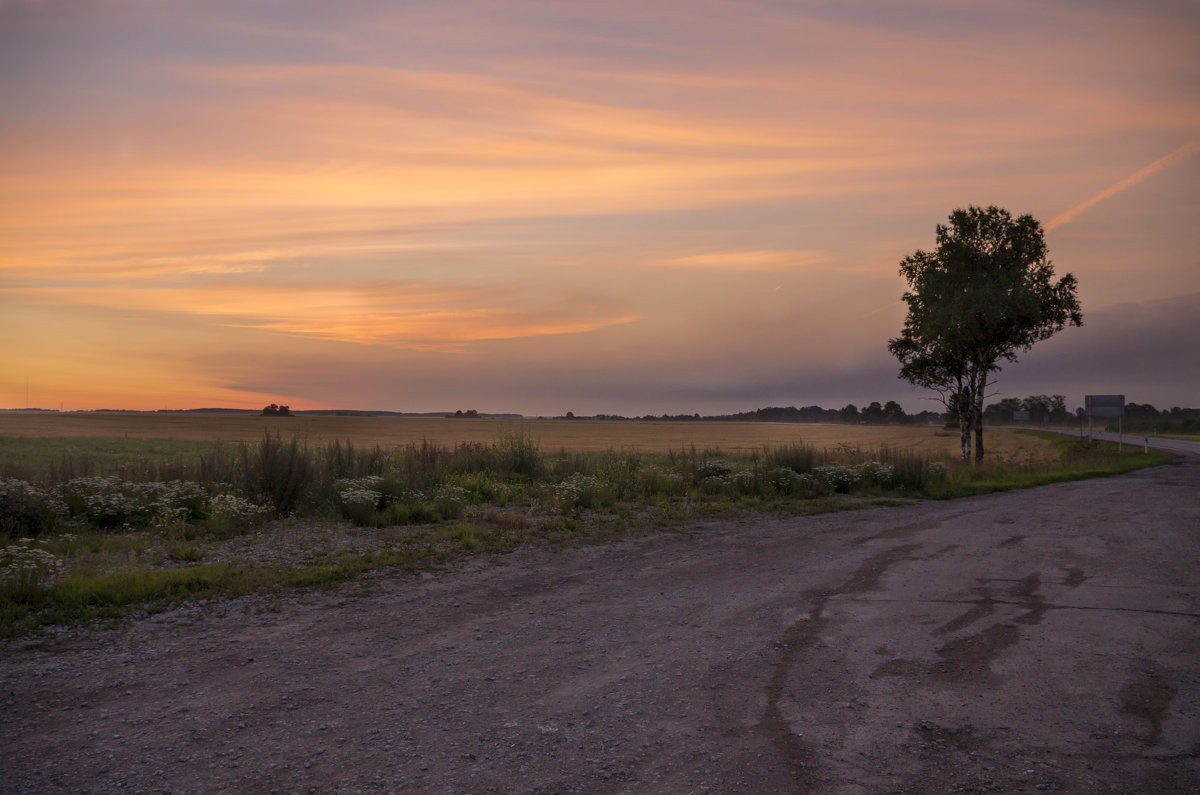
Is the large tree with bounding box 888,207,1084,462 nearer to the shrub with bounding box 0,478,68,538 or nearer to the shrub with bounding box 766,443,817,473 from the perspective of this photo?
the shrub with bounding box 766,443,817,473

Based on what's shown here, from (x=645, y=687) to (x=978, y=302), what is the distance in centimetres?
2871

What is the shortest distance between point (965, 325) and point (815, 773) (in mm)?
29194

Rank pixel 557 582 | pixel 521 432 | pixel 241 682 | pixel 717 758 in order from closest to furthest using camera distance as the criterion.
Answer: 1. pixel 717 758
2. pixel 241 682
3. pixel 557 582
4. pixel 521 432

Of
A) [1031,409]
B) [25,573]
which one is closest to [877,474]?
[25,573]

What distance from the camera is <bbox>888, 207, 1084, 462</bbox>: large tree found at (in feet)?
97.2

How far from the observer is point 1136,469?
2892cm

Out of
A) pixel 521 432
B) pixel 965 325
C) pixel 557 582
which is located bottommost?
pixel 557 582

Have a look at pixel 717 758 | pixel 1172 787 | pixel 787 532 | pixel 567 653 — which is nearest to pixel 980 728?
pixel 1172 787

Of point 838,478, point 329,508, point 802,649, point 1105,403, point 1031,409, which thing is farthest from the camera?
point 1031,409

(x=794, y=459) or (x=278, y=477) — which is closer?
(x=278, y=477)

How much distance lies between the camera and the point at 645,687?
537cm

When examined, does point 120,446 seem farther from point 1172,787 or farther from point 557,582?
point 1172,787

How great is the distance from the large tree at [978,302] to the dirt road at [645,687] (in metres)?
22.3

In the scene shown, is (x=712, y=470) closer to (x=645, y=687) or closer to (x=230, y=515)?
(x=230, y=515)
